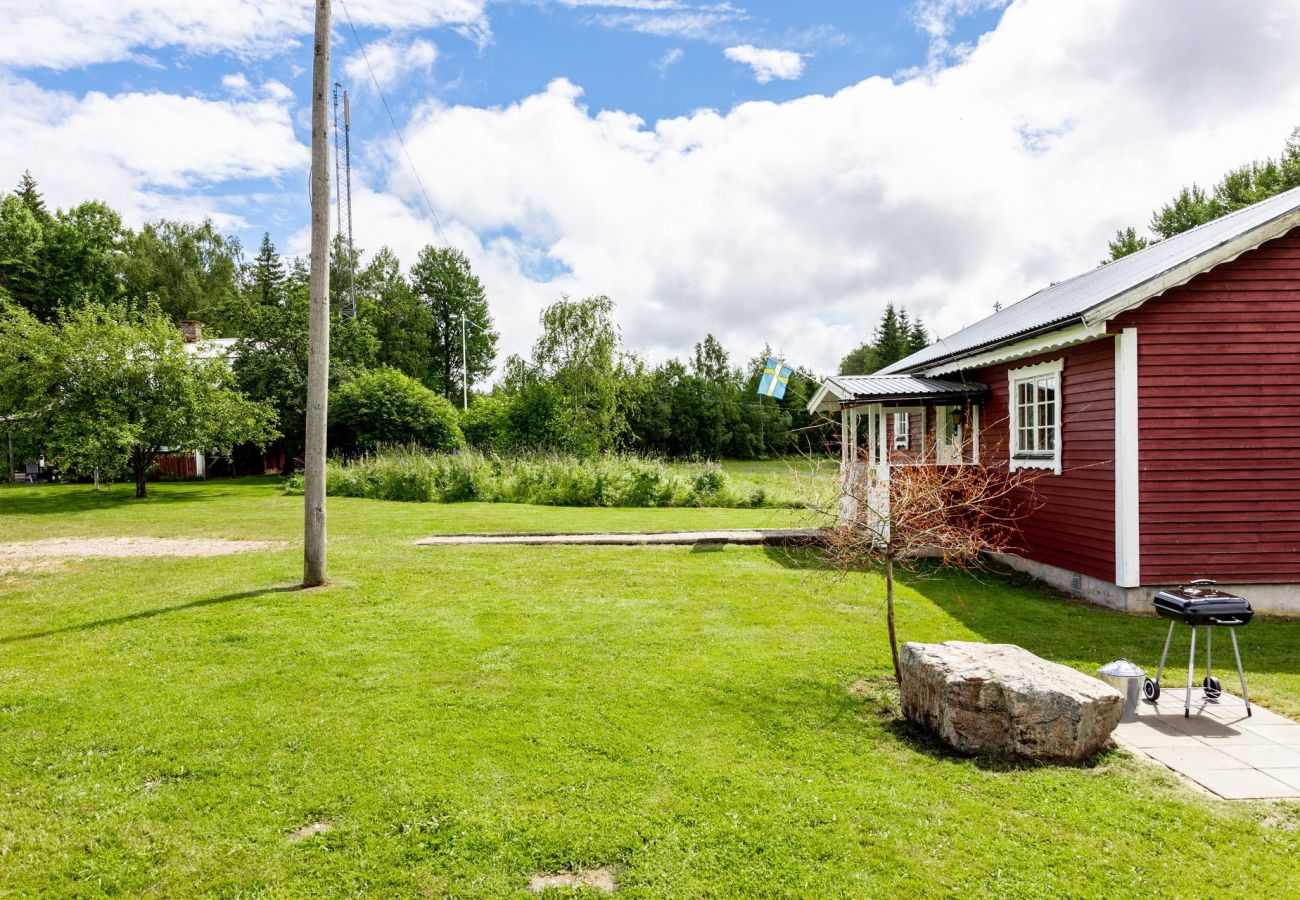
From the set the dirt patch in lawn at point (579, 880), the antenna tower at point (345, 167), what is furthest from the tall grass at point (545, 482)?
the dirt patch in lawn at point (579, 880)

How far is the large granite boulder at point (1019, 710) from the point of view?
407cm

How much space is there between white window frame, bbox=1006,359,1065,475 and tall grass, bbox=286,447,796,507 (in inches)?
295

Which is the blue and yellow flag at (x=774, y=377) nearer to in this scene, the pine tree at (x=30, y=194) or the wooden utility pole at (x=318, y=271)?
the wooden utility pole at (x=318, y=271)

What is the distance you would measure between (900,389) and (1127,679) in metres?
7.24

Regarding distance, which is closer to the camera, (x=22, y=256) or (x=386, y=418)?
(x=386, y=418)

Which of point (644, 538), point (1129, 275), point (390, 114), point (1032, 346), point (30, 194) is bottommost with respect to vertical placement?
point (644, 538)

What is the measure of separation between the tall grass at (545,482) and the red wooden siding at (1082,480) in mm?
8251

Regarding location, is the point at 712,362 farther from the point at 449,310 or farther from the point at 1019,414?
the point at 1019,414

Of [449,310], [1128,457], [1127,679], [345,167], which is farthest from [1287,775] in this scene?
[449,310]

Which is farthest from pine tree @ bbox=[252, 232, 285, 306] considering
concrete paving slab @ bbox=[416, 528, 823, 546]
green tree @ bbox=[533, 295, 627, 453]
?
concrete paving slab @ bbox=[416, 528, 823, 546]

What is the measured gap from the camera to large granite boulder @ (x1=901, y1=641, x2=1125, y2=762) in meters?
4.07

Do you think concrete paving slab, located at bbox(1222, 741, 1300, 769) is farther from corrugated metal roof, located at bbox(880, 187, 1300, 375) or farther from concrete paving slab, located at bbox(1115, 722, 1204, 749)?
corrugated metal roof, located at bbox(880, 187, 1300, 375)

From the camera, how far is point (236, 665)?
5805mm

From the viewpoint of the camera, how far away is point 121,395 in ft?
62.7
